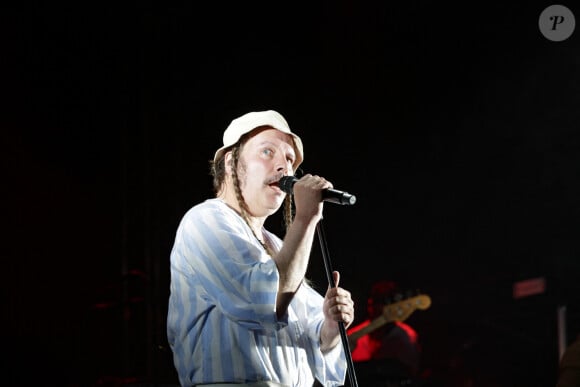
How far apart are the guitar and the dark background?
0.49 metres

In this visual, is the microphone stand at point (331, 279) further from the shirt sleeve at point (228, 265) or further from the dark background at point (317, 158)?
the dark background at point (317, 158)

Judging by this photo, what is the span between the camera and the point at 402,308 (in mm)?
6066

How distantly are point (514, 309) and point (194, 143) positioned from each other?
339 cm

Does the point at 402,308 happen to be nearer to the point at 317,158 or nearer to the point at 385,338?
the point at 385,338

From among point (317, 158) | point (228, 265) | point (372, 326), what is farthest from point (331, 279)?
point (372, 326)

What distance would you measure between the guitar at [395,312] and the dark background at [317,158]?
486 millimetres

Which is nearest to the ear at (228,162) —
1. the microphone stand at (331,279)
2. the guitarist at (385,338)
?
the microphone stand at (331,279)

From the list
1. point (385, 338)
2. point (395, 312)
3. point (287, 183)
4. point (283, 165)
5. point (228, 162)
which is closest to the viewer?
point (287, 183)

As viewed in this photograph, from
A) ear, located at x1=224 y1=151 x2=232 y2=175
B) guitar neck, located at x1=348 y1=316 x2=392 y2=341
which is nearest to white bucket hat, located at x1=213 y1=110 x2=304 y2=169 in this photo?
ear, located at x1=224 y1=151 x2=232 y2=175

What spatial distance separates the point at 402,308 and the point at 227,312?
4258 millimetres

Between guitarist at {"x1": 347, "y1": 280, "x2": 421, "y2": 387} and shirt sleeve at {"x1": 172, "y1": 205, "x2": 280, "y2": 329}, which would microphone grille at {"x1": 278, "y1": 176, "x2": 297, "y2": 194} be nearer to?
shirt sleeve at {"x1": 172, "y1": 205, "x2": 280, "y2": 329}

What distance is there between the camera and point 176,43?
5.39m

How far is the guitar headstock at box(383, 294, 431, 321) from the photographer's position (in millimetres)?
6039

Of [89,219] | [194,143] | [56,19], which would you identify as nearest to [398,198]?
[194,143]
